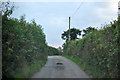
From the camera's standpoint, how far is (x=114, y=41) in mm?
8758

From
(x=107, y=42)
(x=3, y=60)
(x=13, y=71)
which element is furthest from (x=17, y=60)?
(x=107, y=42)

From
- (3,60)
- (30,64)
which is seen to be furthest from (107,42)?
(30,64)

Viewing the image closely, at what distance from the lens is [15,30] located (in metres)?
9.55

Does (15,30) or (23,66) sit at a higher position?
(15,30)

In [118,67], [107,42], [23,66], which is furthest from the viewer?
[23,66]

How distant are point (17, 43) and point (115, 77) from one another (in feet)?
18.0

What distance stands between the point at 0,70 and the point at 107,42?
5846mm

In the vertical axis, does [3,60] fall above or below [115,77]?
above

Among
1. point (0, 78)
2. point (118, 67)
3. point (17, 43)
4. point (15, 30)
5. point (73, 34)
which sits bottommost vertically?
point (0, 78)

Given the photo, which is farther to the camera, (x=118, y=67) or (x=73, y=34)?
(x=73, y=34)

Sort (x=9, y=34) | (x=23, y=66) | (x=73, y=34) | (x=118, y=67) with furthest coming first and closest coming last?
1. (x=73, y=34)
2. (x=23, y=66)
3. (x=9, y=34)
4. (x=118, y=67)

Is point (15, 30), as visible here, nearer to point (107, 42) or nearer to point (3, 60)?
point (3, 60)

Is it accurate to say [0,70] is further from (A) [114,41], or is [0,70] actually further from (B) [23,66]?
(A) [114,41]

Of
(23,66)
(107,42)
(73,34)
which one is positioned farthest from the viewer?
(73,34)
